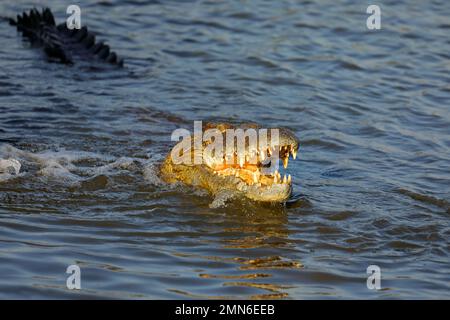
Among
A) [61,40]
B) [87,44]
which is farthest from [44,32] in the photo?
[87,44]

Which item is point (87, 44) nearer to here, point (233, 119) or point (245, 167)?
point (233, 119)

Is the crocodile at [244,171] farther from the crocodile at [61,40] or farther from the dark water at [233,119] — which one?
the crocodile at [61,40]

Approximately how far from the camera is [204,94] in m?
10.4

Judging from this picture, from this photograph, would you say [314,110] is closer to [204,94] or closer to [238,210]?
[204,94]

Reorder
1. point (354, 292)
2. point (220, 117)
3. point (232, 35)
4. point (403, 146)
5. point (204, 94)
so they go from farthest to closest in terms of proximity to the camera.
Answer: point (232, 35) → point (204, 94) → point (220, 117) → point (403, 146) → point (354, 292)

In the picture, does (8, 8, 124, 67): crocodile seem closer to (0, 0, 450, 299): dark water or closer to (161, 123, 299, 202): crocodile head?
(0, 0, 450, 299): dark water

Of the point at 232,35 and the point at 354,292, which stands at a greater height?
the point at 232,35

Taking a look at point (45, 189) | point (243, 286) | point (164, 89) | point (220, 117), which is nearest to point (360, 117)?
point (220, 117)

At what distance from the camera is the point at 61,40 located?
1228cm

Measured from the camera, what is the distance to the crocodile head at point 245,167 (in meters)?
6.53

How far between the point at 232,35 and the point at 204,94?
8.42 ft

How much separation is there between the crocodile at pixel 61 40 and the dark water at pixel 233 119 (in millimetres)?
279

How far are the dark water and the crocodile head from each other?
0.20 meters

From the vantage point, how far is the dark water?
5.79 meters
